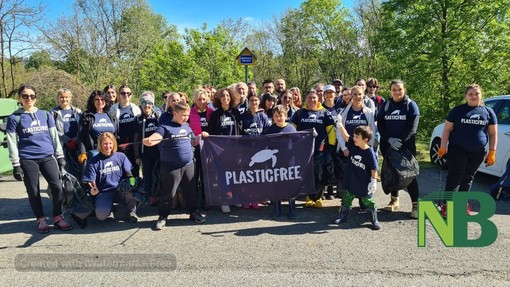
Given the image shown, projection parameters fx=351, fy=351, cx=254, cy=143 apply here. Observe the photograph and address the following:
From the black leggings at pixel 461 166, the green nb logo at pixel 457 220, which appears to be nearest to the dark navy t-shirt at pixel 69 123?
the green nb logo at pixel 457 220

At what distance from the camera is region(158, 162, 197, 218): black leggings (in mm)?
4789

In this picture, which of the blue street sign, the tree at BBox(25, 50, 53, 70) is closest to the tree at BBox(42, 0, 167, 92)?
the tree at BBox(25, 50, 53, 70)

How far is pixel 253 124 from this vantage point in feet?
18.1

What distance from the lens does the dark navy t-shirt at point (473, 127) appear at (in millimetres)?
4820

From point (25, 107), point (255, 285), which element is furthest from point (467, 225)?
point (25, 107)

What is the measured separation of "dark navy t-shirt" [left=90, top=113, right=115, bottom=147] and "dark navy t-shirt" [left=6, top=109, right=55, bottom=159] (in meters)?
0.68

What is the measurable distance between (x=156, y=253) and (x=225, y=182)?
5.08ft

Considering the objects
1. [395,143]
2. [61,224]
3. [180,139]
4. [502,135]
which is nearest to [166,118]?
[180,139]

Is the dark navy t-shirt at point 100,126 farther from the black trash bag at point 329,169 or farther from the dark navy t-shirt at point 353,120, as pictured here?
the dark navy t-shirt at point 353,120

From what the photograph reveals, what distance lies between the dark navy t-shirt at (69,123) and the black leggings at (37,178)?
0.85 metres

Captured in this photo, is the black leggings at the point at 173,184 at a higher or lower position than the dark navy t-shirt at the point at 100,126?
lower

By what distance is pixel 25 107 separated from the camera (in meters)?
4.68

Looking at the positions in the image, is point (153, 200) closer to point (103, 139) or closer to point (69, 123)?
point (103, 139)

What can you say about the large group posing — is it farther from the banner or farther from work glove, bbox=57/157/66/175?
the banner
